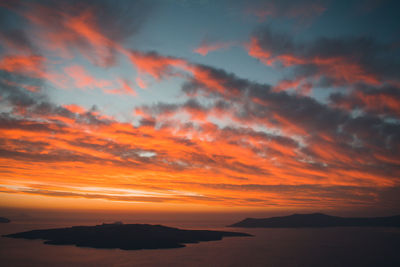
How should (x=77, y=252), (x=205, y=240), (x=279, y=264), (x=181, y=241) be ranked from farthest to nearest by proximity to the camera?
(x=205, y=240)
(x=181, y=241)
(x=77, y=252)
(x=279, y=264)

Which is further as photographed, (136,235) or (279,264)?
(136,235)

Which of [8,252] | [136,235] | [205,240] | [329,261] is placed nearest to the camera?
[329,261]

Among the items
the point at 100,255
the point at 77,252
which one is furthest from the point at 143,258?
the point at 77,252

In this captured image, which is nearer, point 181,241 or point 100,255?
point 100,255

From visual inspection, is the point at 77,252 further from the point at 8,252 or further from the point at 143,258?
the point at 143,258

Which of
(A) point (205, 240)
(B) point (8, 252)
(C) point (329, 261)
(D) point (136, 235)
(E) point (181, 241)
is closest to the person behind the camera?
(C) point (329, 261)

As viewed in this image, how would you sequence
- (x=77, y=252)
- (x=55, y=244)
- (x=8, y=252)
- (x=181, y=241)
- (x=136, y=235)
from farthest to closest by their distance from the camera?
(x=181, y=241) < (x=136, y=235) < (x=55, y=244) < (x=77, y=252) < (x=8, y=252)

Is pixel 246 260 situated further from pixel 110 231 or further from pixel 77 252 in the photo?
pixel 110 231

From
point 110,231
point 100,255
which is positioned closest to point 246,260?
point 100,255
